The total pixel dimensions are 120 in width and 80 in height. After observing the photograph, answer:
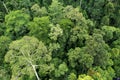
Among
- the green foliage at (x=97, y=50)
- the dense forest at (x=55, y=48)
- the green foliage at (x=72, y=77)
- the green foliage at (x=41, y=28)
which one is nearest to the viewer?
the dense forest at (x=55, y=48)

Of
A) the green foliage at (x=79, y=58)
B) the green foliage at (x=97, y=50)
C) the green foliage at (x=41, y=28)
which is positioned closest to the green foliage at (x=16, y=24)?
the green foliage at (x=41, y=28)

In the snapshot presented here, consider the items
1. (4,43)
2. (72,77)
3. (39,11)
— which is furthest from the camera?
(39,11)

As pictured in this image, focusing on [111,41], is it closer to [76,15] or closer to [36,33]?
[76,15]

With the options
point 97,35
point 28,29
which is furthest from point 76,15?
point 28,29

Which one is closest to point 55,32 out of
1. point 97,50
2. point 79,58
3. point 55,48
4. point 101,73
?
point 55,48

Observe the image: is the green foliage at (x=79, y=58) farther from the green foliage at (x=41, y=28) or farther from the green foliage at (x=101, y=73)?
the green foliage at (x=41, y=28)

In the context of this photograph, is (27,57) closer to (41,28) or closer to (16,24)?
(41,28)

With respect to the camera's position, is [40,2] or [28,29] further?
[40,2]

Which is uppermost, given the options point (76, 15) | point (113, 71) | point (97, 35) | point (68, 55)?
point (76, 15)

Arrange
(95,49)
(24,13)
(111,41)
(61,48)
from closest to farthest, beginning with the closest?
(95,49) → (61,48) → (24,13) → (111,41)
